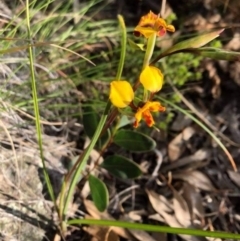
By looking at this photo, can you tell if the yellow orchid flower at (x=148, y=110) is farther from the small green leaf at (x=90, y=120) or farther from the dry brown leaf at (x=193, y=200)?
the dry brown leaf at (x=193, y=200)

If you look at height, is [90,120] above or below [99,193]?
above

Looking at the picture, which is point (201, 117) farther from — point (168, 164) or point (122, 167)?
point (122, 167)

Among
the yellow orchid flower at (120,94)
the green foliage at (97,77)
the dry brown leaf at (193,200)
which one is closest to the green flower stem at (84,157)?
the green foliage at (97,77)

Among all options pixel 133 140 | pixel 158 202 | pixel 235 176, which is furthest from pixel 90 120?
pixel 235 176

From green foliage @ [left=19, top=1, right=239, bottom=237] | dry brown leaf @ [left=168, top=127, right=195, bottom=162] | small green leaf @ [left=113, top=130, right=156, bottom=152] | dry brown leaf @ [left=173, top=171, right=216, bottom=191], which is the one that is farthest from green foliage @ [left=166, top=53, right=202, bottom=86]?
small green leaf @ [left=113, top=130, right=156, bottom=152]

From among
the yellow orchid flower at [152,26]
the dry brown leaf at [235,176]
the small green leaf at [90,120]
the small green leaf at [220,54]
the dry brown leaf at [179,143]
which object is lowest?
the dry brown leaf at [235,176]

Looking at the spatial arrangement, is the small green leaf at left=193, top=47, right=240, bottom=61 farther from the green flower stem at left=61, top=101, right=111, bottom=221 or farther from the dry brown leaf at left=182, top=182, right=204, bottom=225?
→ the dry brown leaf at left=182, top=182, right=204, bottom=225

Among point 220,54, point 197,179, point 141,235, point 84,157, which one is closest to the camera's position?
point 220,54

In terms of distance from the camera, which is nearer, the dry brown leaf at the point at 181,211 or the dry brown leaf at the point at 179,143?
the dry brown leaf at the point at 181,211
